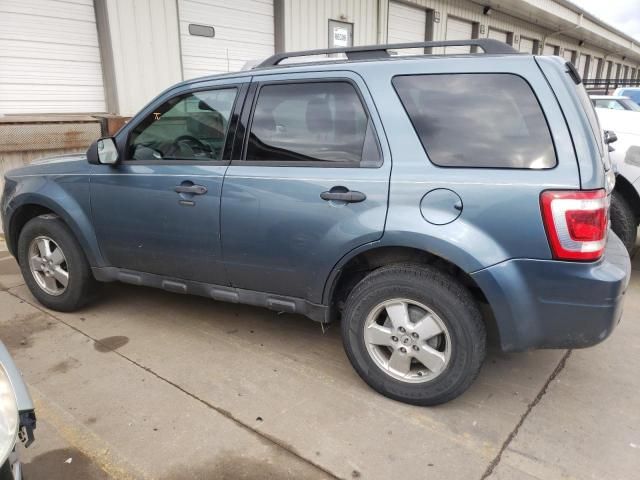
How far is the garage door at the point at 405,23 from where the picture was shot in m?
13.0

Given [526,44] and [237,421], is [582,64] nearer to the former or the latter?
[526,44]

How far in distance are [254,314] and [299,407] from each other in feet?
4.34

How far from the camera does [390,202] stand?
2.59 m

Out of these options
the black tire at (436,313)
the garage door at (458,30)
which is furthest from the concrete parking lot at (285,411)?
the garage door at (458,30)

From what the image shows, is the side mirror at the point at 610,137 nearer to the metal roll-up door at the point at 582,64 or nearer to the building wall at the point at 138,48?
the building wall at the point at 138,48

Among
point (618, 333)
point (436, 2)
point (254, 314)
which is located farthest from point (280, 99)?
point (436, 2)

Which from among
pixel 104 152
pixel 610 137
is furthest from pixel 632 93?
pixel 104 152

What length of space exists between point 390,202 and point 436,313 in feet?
2.04

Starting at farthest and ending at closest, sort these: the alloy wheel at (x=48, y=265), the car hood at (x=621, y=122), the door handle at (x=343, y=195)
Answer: the car hood at (x=621, y=122) < the alloy wheel at (x=48, y=265) < the door handle at (x=343, y=195)

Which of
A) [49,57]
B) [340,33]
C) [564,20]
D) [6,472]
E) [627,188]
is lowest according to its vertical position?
[6,472]

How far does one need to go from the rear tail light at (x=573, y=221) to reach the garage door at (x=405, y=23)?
1133cm

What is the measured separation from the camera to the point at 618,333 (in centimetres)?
372

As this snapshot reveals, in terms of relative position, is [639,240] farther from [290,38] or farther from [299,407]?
[290,38]

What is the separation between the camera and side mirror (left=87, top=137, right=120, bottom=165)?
11.4 ft
